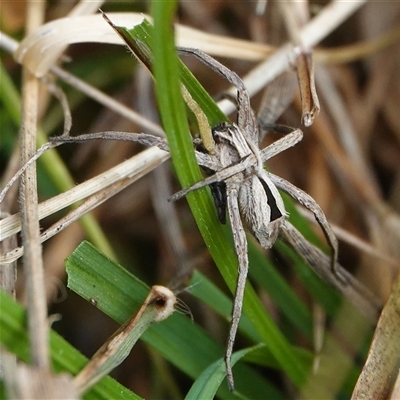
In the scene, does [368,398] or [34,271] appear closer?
[34,271]

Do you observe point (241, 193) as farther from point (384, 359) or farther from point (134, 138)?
point (384, 359)

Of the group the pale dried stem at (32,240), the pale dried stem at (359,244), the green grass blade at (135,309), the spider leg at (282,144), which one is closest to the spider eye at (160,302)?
the green grass blade at (135,309)

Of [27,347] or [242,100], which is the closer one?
[27,347]

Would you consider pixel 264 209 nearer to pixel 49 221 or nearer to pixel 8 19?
pixel 49 221

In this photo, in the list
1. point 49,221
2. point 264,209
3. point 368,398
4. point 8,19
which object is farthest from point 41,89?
point 368,398

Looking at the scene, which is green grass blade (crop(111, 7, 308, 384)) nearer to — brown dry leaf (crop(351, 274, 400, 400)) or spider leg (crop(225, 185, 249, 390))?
spider leg (crop(225, 185, 249, 390))

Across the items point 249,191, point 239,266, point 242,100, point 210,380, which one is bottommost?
point 210,380

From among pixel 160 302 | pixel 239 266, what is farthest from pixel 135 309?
pixel 239 266

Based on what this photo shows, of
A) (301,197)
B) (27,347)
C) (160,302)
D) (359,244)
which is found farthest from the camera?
(359,244)
